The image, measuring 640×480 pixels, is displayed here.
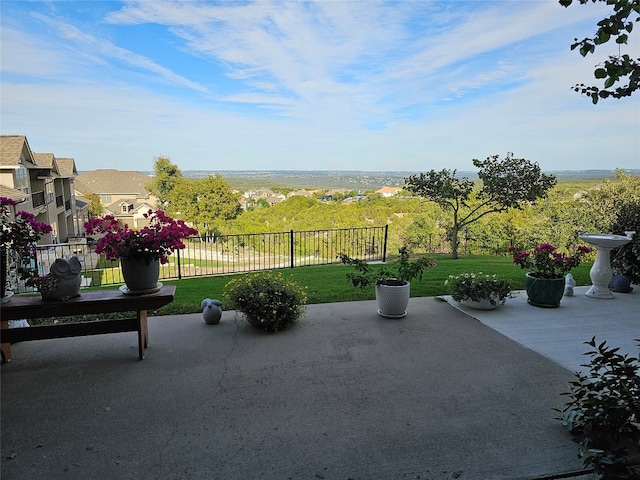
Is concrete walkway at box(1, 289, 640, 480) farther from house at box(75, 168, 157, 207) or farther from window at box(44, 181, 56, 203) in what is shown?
house at box(75, 168, 157, 207)

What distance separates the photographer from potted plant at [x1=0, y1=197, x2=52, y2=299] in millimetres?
2891

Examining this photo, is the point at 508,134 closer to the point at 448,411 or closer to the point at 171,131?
the point at 448,411

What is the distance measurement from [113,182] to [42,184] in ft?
66.7

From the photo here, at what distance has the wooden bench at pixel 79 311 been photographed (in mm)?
2799

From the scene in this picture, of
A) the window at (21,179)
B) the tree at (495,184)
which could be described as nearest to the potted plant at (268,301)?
the tree at (495,184)

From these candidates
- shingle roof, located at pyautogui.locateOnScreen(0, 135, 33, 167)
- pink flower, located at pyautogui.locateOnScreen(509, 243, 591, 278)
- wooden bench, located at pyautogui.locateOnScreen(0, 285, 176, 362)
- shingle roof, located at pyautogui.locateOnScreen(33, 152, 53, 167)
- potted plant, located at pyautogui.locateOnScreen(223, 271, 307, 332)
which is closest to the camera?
wooden bench, located at pyautogui.locateOnScreen(0, 285, 176, 362)

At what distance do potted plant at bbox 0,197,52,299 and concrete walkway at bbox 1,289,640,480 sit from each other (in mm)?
717

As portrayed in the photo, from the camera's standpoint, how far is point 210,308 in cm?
398

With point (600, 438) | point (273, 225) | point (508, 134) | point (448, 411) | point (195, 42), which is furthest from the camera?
point (273, 225)

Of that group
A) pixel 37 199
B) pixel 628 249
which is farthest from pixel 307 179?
pixel 628 249

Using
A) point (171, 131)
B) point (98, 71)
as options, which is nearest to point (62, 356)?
point (98, 71)

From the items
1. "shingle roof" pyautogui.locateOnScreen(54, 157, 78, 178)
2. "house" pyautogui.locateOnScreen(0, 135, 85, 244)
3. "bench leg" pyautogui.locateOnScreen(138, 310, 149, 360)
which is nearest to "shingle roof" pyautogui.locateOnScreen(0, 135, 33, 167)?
"house" pyautogui.locateOnScreen(0, 135, 85, 244)

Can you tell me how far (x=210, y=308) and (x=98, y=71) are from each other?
522 inches

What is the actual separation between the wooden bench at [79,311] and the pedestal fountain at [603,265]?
5.37m
